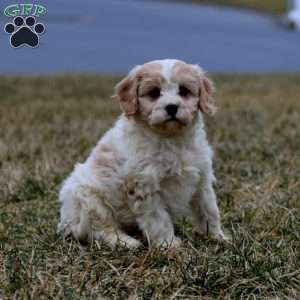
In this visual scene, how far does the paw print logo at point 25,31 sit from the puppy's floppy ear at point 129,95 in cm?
58

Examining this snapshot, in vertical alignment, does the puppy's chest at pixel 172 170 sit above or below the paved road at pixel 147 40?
above

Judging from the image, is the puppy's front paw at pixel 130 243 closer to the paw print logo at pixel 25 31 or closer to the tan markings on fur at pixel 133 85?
the tan markings on fur at pixel 133 85

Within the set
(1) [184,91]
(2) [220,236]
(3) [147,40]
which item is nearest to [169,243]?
(2) [220,236]

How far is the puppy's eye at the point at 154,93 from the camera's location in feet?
12.5

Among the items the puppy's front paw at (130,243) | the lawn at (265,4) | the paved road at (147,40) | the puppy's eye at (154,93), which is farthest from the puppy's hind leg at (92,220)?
the lawn at (265,4)

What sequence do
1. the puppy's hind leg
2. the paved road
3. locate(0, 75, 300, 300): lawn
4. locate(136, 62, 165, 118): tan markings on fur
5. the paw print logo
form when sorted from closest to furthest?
locate(0, 75, 300, 300): lawn
locate(136, 62, 165, 118): tan markings on fur
the puppy's hind leg
the paw print logo
the paved road

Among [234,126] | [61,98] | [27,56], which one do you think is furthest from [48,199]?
[27,56]

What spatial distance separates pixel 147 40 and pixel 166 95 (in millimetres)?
13477

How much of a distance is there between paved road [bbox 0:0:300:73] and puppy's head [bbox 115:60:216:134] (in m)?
8.36

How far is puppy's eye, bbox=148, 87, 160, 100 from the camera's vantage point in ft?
12.5

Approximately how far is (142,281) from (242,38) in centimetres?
1624

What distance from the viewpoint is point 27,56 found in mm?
14727

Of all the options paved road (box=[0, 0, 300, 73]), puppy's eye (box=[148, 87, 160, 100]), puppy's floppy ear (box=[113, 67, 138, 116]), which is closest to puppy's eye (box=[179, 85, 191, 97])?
puppy's eye (box=[148, 87, 160, 100])

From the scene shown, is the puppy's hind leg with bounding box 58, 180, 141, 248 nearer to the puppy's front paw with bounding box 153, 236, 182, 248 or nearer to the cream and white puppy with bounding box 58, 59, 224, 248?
the cream and white puppy with bounding box 58, 59, 224, 248
